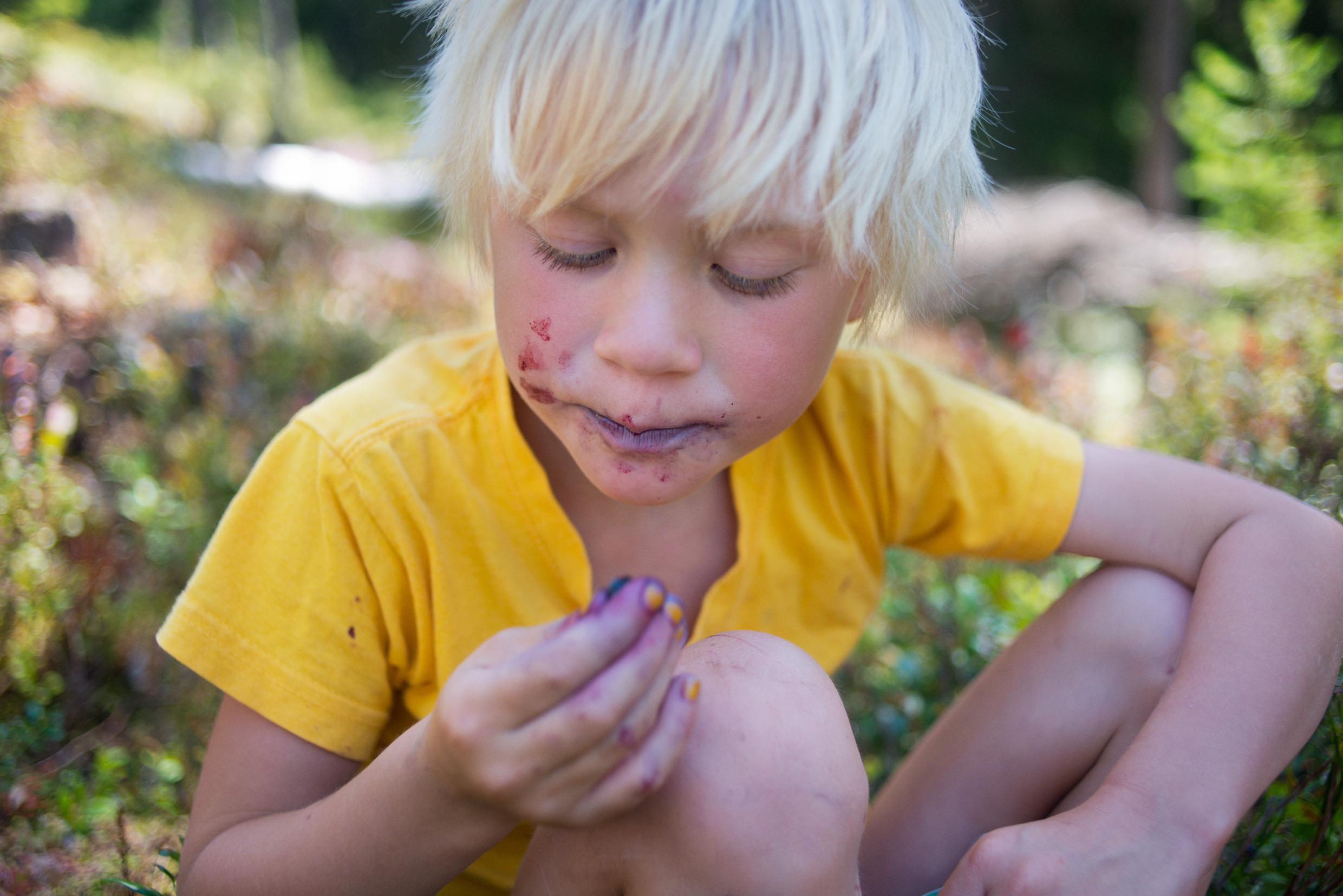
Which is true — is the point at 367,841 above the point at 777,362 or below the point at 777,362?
below

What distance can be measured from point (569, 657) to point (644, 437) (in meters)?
0.37

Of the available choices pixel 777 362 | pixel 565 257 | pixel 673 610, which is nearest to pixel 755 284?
pixel 777 362

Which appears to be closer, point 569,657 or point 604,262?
point 569,657

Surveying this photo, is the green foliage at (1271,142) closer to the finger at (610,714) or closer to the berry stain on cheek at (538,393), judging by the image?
the berry stain on cheek at (538,393)

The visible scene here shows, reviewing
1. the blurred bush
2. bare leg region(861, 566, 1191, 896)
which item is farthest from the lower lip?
the blurred bush

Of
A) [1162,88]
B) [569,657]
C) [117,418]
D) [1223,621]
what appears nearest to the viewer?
[569,657]

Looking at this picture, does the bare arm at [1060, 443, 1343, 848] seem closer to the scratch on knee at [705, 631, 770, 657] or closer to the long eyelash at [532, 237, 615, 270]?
the scratch on knee at [705, 631, 770, 657]

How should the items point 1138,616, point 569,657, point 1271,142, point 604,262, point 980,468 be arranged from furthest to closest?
1. point 1271,142
2. point 980,468
3. point 1138,616
4. point 604,262
5. point 569,657

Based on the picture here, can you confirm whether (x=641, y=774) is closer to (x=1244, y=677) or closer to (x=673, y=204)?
(x=673, y=204)

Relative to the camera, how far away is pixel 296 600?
1.23 metres

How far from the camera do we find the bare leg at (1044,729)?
1366 mm

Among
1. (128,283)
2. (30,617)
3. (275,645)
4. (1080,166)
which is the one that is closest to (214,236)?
(128,283)

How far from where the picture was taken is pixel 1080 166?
1430cm

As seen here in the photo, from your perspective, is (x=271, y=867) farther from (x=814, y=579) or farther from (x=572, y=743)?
Answer: (x=814, y=579)
